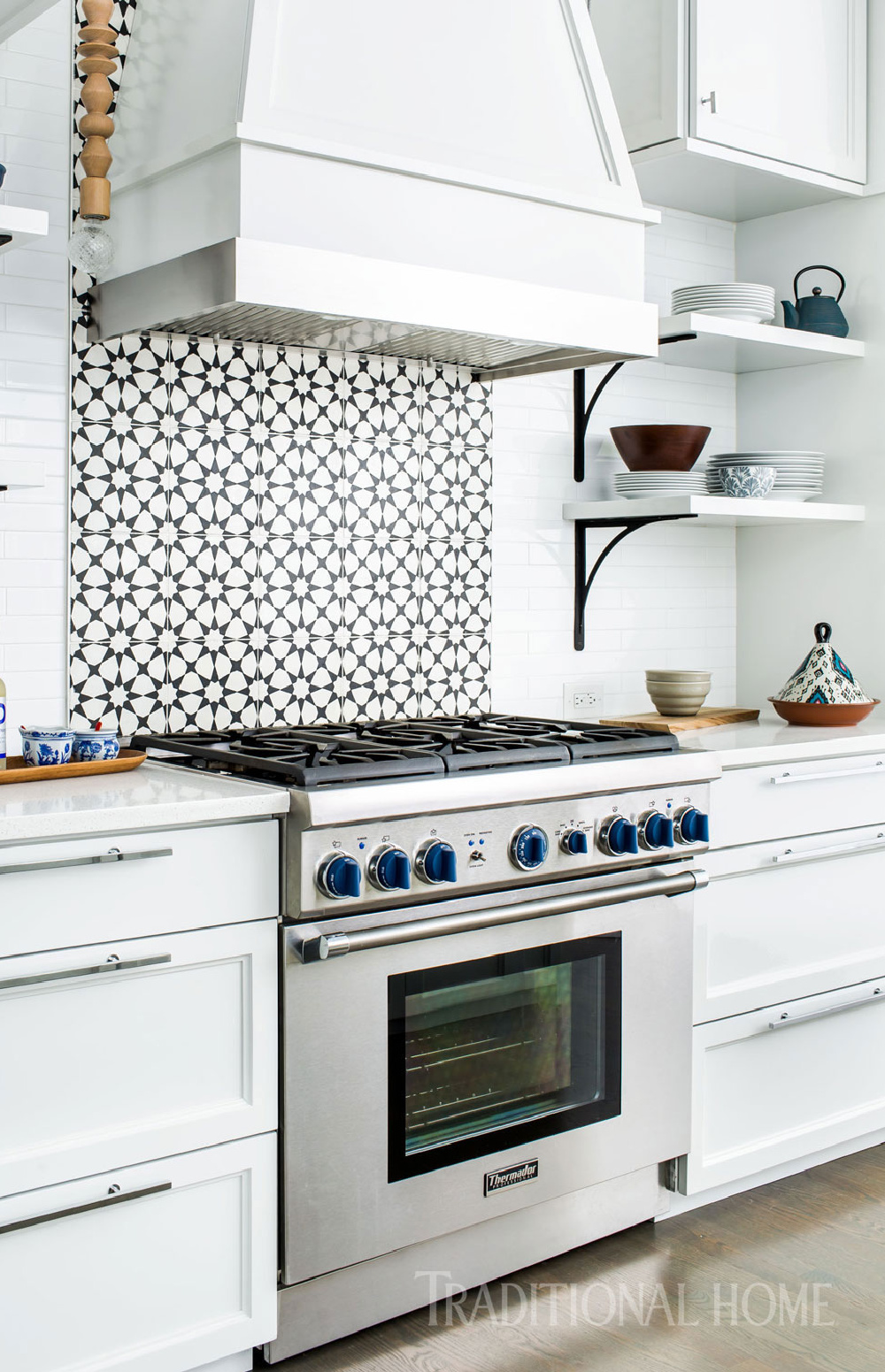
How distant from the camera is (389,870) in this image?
2.04 meters

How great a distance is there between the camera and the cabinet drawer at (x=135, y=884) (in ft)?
5.78

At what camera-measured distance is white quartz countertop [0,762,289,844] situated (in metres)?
1.75

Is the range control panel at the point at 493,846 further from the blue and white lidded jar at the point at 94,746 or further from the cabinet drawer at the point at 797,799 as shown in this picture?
the blue and white lidded jar at the point at 94,746

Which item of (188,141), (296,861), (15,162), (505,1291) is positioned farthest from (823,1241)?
(15,162)

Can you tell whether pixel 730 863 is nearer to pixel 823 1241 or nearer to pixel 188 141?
pixel 823 1241

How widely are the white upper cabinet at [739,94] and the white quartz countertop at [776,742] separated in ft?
4.38

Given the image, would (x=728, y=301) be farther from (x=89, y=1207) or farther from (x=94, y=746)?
(x=89, y=1207)

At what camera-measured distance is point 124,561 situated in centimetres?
254

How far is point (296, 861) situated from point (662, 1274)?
3.59 feet

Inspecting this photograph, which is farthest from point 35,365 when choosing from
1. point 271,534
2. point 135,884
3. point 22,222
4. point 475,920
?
point 475,920

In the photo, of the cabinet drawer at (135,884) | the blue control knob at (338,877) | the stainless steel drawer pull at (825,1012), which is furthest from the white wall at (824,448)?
the cabinet drawer at (135,884)

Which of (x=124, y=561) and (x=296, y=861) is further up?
(x=124, y=561)

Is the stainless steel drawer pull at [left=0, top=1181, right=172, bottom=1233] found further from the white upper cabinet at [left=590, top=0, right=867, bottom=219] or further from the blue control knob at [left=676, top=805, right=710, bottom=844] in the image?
the white upper cabinet at [left=590, top=0, right=867, bottom=219]

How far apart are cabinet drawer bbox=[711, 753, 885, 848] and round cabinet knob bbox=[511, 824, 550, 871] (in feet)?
1.69
